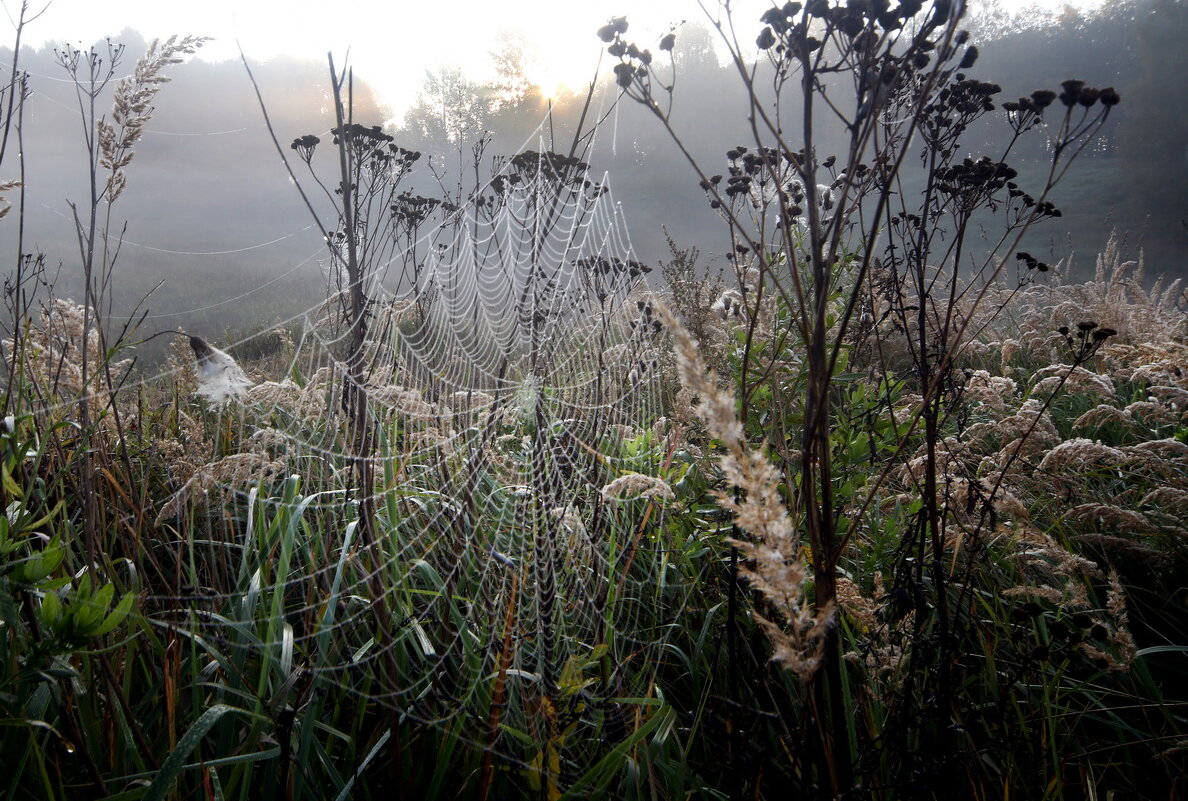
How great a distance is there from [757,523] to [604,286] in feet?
8.83

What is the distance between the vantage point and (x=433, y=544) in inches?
78.7

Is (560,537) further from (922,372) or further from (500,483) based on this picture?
(922,372)

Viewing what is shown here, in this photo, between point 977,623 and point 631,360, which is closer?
point 977,623

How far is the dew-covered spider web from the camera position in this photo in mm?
1490

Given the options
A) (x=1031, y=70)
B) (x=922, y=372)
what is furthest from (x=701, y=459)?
(x=1031, y=70)

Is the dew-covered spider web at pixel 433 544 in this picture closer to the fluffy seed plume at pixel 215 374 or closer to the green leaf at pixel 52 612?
the fluffy seed plume at pixel 215 374

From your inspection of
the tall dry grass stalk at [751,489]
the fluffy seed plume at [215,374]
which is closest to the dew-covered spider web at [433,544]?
the fluffy seed plume at [215,374]

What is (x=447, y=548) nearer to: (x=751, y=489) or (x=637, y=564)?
(x=637, y=564)

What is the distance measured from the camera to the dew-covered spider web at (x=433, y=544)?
149 cm

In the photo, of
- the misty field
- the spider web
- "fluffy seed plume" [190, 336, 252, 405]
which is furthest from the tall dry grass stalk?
"fluffy seed plume" [190, 336, 252, 405]

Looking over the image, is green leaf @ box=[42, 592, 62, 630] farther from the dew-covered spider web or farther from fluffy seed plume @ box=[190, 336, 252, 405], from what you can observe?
fluffy seed plume @ box=[190, 336, 252, 405]

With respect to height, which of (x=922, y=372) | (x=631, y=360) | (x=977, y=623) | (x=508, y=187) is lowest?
(x=977, y=623)

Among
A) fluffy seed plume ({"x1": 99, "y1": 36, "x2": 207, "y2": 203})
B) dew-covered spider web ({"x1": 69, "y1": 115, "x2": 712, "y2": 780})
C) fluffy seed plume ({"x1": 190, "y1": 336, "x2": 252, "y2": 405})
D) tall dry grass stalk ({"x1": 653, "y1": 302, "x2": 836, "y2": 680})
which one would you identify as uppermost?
fluffy seed plume ({"x1": 99, "y1": 36, "x2": 207, "y2": 203})

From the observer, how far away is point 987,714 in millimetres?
1732
